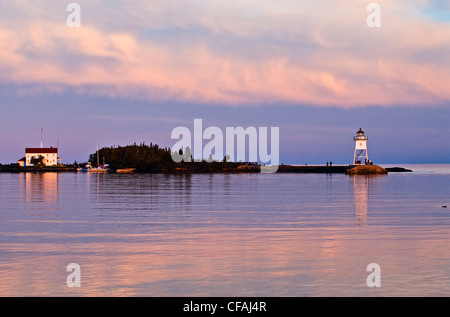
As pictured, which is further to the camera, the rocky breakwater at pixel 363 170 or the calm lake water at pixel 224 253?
the rocky breakwater at pixel 363 170

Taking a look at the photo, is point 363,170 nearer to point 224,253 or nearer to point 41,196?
point 41,196

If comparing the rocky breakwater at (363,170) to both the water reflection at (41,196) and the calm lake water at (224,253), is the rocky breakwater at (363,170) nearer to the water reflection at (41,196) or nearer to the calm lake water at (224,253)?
the water reflection at (41,196)

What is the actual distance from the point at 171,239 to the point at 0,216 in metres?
15.1

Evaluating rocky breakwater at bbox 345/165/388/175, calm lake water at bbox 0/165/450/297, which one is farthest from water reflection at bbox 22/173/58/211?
rocky breakwater at bbox 345/165/388/175

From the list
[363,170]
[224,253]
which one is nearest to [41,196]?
[224,253]

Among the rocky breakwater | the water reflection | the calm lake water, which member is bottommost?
the calm lake water

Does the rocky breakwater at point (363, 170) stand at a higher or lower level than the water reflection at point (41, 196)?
higher

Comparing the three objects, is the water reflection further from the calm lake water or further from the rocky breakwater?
the rocky breakwater

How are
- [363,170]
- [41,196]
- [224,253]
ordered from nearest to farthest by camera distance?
[224,253], [41,196], [363,170]

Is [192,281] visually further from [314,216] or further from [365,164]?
[365,164]

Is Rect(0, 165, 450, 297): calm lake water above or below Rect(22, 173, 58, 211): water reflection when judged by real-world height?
below

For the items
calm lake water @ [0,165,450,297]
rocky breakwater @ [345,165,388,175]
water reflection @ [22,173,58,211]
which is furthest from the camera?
rocky breakwater @ [345,165,388,175]

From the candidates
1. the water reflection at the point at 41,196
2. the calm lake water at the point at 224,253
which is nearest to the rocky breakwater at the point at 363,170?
the water reflection at the point at 41,196

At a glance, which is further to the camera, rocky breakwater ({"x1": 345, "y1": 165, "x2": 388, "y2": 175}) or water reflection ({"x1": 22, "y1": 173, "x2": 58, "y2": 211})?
rocky breakwater ({"x1": 345, "y1": 165, "x2": 388, "y2": 175})
